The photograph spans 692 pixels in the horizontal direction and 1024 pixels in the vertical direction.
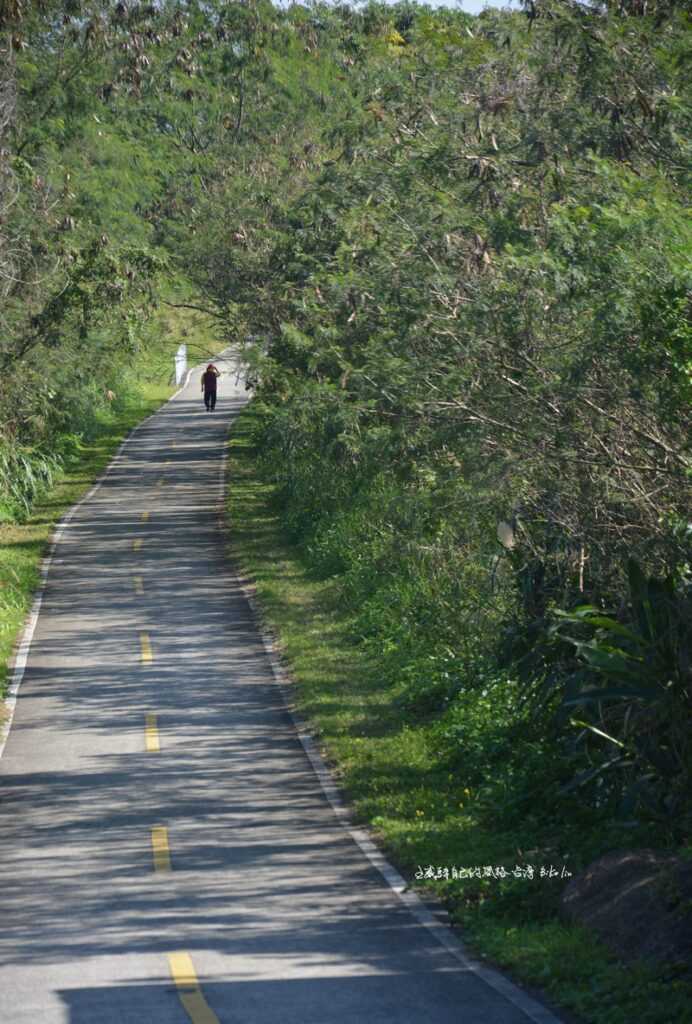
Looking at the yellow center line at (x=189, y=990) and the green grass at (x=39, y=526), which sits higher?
the yellow center line at (x=189, y=990)

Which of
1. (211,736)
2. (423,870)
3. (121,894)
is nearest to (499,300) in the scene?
(211,736)

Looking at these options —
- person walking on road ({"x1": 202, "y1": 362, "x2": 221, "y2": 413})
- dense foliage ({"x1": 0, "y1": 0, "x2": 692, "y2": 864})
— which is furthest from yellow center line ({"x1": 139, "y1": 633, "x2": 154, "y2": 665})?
person walking on road ({"x1": 202, "y1": 362, "x2": 221, "y2": 413})

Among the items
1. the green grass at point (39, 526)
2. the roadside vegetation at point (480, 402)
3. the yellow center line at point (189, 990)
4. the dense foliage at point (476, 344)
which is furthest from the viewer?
the green grass at point (39, 526)

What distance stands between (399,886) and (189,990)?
293cm

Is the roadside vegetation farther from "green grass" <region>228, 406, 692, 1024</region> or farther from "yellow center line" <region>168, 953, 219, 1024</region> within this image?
"yellow center line" <region>168, 953, 219, 1024</region>

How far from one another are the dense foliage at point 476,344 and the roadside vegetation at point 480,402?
0.06 m

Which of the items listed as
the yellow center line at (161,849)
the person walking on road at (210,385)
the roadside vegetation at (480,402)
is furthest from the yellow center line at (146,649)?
the person walking on road at (210,385)

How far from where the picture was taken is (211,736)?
18.0 m

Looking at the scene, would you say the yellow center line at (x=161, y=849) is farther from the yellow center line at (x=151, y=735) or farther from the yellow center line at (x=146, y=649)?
the yellow center line at (x=146, y=649)

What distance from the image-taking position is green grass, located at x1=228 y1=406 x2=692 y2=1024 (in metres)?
9.43

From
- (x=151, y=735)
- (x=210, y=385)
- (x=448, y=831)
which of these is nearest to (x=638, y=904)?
(x=448, y=831)

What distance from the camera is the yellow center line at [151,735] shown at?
17.5 meters

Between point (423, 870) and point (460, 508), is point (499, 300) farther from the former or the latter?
point (423, 870)

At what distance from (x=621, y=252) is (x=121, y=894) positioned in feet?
25.8
